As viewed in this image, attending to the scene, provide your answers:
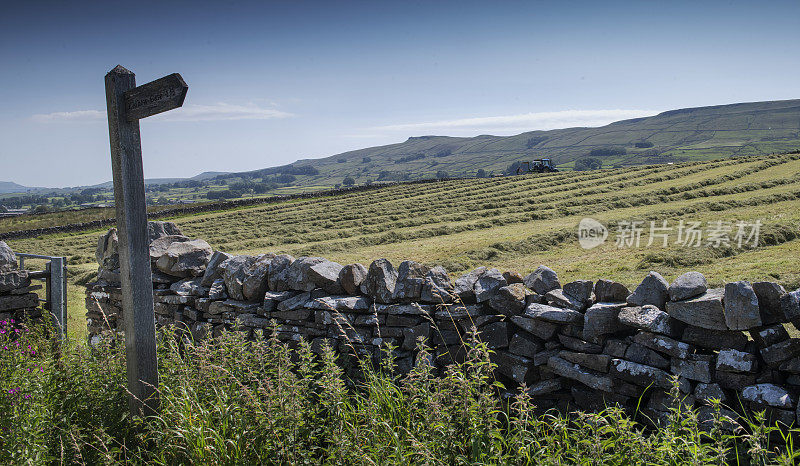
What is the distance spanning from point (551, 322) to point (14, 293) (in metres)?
7.29

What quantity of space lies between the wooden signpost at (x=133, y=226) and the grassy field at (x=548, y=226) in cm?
615

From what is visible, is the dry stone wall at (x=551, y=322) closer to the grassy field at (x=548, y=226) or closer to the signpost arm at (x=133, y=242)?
the signpost arm at (x=133, y=242)

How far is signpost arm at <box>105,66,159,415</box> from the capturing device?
392cm

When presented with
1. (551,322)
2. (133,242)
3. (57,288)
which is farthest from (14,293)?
(551,322)

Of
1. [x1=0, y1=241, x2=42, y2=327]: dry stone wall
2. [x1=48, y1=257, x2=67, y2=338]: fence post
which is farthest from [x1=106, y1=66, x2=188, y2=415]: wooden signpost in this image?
[x1=48, y1=257, x2=67, y2=338]: fence post

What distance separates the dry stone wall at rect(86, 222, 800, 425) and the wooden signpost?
0.64 meters

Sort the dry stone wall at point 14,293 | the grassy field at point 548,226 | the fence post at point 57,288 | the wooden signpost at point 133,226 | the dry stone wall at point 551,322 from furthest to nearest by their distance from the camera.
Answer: the grassy field at point 548,226 → the fence post at point 57,288 → the dry stone wall at point 14,293 → the wooden signpost at point 133,226 → the dry stone wall at point 551,322

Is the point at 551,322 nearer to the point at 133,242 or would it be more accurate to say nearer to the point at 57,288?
the point at 133,242

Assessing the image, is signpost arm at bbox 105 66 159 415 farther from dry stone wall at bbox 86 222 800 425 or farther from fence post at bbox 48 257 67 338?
fence post at bbox 48 257 67 338

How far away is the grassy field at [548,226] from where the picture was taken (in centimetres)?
1112

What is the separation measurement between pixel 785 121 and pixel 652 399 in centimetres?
22716

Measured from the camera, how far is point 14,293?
22.7 feet

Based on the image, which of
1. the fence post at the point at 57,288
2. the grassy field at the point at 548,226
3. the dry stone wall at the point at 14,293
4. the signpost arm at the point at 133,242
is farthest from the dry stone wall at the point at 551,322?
the grassy field at the point at 548,226

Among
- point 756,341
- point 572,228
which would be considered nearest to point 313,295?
point 756,341
